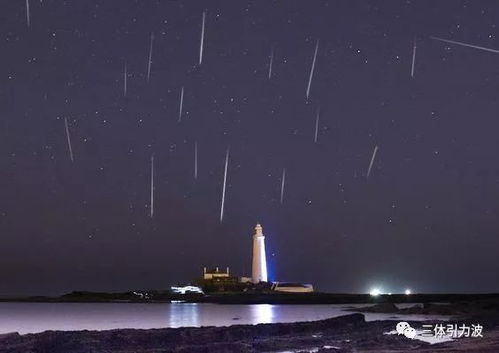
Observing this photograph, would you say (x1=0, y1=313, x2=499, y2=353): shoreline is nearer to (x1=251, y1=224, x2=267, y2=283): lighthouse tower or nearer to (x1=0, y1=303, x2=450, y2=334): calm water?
(x1=0, y1=303, x2=450, y2=334): calm water

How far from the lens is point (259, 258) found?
4601 inches

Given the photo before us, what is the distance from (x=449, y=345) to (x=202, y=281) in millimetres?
111163

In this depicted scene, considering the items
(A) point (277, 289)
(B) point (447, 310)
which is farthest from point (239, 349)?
(A) point (277, 289)

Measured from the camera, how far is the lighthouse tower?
116 meters

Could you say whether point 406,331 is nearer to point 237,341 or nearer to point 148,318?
point 237,341

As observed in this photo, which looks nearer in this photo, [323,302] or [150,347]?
[150,347]

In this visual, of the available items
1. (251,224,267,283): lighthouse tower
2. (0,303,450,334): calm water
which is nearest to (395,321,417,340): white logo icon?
(0,303,450,334): calm water

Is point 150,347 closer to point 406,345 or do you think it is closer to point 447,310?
point 406,345

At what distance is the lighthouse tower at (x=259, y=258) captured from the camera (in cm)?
11575

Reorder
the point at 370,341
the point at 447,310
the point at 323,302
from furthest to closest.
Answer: the point at 323,302 → the point at 447,310 → the point at 370,341

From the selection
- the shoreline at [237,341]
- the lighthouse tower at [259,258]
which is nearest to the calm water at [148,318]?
the shoreline at [237,341]

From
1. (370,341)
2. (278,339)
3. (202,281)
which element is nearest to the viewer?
(370,341)

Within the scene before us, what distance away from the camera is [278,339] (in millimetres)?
30250

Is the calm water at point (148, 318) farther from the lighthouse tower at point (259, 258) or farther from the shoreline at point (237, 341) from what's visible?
the lighthouse tower at point (259, 258)
